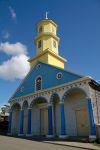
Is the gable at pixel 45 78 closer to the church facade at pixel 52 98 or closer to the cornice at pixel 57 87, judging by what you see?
the church facade at pixel 52 98

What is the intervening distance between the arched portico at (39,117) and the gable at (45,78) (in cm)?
185

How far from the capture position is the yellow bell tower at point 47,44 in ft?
77.6

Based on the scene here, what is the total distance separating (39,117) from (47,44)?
10.7m

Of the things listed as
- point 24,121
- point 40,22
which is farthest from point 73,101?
point 40,22

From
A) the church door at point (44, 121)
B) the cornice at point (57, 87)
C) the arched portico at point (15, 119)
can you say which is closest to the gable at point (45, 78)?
the cornice at point (57, 87)

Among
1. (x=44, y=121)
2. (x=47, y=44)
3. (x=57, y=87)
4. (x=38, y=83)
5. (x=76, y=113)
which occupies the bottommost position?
(x=44, y=121)

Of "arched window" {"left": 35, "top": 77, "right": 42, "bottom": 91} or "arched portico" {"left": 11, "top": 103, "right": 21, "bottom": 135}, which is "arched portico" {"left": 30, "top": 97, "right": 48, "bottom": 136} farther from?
"arched portico" {"left": 11, "top": 103, "right": 21, "bottom": 135}

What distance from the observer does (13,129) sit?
23.6m

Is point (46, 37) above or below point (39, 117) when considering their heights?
above

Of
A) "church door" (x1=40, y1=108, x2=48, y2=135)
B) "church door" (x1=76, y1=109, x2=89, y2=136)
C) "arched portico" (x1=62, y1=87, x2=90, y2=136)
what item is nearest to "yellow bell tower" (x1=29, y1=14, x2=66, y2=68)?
"church door" (x1=40, y1=108, x2=48, y2=135)

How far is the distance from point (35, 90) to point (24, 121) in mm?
5213

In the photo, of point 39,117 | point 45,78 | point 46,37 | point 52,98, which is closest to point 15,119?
point 39,117

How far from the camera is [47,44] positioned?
24969 millimetres

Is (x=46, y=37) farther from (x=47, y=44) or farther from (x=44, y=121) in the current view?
(x=44, y=121)
